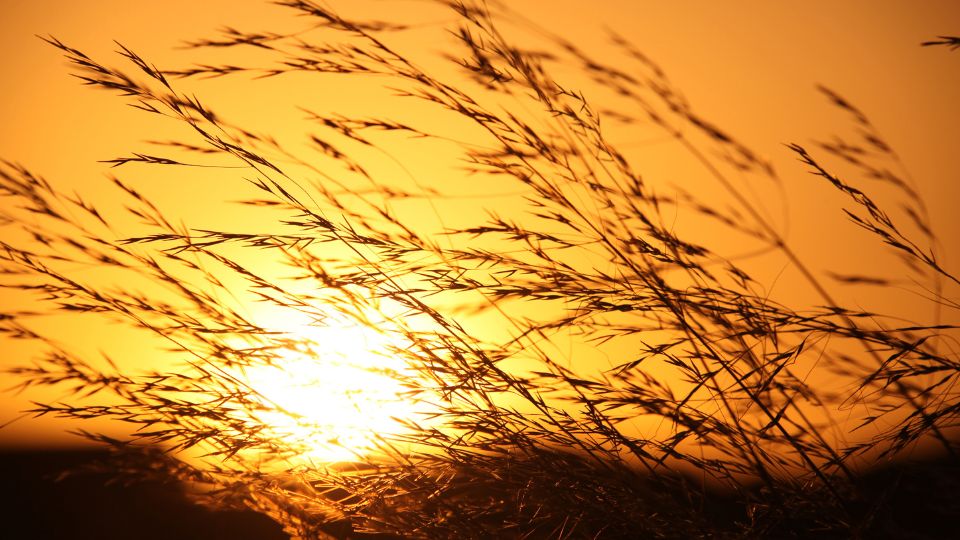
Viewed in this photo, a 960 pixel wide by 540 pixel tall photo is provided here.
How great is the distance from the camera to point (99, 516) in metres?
2.45

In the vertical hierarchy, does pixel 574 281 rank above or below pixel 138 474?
above

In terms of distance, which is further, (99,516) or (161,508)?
(99,516)

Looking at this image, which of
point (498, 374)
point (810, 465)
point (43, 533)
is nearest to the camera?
point (810, 465)

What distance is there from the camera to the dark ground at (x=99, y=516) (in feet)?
7.18

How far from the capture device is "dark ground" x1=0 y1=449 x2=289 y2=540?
219cm

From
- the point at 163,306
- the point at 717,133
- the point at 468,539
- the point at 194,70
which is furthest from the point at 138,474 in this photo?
the point at 717,133

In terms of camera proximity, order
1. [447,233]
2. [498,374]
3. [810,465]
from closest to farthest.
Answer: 1. [810,465]
2. [498,374]
3. [447,233]

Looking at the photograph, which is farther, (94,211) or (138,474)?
(94,211)

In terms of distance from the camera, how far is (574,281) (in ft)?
4.85

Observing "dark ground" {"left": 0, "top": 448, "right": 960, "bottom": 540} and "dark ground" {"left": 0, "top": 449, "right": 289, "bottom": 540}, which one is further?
"dark ground" {"left": 0, "top": 449, "right": 289, "bottom": 540}

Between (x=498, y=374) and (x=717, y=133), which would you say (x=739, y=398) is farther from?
(x=717, y=133)

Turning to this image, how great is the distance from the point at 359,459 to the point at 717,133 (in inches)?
43.3

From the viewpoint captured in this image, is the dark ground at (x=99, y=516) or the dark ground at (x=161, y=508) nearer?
the dark ground at (x=161, y=508)

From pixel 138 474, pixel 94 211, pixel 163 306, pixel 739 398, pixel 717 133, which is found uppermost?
pixel 717 133
